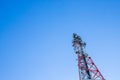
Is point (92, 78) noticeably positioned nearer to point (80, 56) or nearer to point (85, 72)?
point (85, 72)

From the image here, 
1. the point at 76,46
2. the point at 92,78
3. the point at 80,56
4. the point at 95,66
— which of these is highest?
the point at 76,46

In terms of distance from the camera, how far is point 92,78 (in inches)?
1260

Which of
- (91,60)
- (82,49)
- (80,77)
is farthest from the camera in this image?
(82,49)

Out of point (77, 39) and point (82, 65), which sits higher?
point (77, 39)

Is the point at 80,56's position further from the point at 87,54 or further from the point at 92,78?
the point at 92,78

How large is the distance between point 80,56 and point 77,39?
414 cm

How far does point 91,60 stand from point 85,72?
2.92m

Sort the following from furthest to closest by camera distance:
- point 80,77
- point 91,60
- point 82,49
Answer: point 82,49
point 91,60
point 80,77

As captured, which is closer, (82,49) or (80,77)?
(80,77)

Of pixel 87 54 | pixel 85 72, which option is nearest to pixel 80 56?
pixel 87 54

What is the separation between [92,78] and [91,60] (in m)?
3.70

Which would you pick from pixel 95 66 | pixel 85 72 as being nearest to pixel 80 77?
pixel 85 72

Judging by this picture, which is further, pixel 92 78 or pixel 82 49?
pixel 82 49

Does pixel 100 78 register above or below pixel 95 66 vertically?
below
